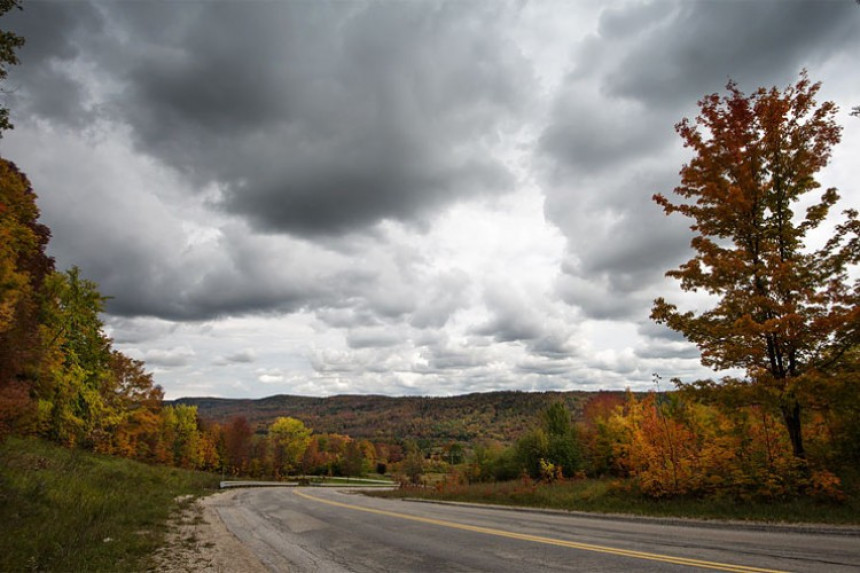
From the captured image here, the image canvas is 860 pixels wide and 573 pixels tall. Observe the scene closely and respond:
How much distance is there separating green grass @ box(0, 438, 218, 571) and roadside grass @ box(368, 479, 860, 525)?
46.7ft

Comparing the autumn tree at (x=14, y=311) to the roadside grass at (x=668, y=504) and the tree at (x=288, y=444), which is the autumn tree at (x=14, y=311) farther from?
the tree at (x=288, y=444)

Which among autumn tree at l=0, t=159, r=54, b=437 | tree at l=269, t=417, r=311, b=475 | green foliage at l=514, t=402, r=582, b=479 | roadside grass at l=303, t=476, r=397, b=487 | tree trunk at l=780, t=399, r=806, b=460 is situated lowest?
roadside grass at l=303, t=476, r=397, b=487

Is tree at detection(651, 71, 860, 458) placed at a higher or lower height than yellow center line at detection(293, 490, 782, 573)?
higher

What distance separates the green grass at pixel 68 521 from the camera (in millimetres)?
7742

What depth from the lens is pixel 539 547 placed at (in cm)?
926

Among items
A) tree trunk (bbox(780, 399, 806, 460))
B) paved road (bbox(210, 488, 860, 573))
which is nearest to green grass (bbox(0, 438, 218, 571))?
paved road (bbox(210, 488, 860, 573))

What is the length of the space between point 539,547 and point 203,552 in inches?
295

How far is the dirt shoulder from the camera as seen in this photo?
28.4ft

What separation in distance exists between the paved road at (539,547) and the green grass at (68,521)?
260cm

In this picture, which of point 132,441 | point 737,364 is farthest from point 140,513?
point 132,441

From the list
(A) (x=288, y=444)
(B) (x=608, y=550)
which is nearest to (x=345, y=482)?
(A) (x=288, y=444)

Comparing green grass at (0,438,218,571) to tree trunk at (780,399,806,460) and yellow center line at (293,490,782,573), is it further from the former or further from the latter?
tree trunk at (780,399,806,460)

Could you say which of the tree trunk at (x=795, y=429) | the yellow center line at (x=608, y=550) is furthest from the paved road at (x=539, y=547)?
the tree trunk at (x=795, y=429)

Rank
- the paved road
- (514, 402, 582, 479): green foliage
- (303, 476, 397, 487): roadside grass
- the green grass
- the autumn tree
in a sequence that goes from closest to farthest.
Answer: the paved road < the green grass < the autumn tree < (514, 402, 582, 479): green foliage < (303, 476, 397, 487): roadside grass
